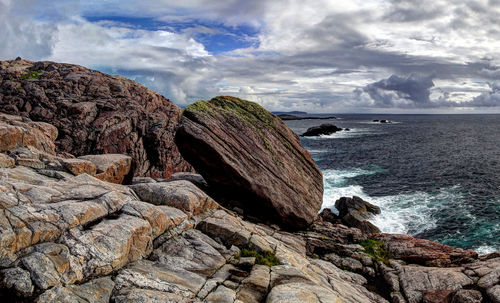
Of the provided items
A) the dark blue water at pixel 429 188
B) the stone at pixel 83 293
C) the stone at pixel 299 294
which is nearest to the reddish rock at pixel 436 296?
the stone at pixel 299 294

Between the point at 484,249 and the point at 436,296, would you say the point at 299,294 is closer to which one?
the point at 436,296

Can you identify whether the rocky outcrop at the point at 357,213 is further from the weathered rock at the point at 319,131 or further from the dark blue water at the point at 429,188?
the weathered rock at the point at 319,131

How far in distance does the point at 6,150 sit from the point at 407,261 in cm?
2669

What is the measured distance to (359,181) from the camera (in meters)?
57.5

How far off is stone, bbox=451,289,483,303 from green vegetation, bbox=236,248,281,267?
1136 centimetres

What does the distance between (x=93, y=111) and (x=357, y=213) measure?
32.8m

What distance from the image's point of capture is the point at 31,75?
1382 inches

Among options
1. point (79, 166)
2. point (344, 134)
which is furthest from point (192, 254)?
point (344, 134)

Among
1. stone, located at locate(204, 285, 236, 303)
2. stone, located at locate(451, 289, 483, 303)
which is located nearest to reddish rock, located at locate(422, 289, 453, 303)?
stone, located at locate(451, 289, 483, 303)

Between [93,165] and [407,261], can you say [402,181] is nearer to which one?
[407,261]

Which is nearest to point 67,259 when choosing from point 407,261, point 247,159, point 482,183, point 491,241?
point 247,159

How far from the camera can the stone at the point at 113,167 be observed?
19.2 metres

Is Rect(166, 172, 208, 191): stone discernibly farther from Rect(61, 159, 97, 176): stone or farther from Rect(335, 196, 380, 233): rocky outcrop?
Rect(335, 196, 380, 233): rocky outcrop

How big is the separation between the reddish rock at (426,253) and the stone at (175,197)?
15612 millimetres
